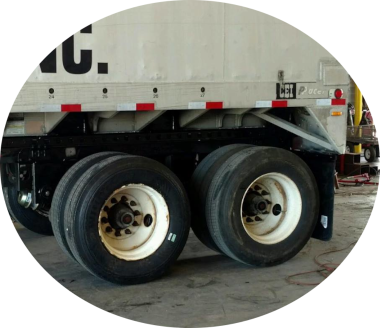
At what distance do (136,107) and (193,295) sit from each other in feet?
5.68

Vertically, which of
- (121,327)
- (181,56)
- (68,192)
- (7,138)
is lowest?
(121,327)

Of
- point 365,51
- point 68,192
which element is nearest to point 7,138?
point 68,192

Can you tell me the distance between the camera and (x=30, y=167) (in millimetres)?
5988

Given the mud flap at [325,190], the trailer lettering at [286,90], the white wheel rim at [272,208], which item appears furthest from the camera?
the mud flap at [325,190]

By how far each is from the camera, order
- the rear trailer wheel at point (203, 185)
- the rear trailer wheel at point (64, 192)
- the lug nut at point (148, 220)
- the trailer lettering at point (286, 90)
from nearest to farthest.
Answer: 1. the rear trailer wheel at point (64, 192)
2. the lug nut at point (148, 220)
3. the rear trailer wheel at point (203, 185)
4. the trailer lettering at point (286, 90)

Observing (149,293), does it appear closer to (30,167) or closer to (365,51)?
(30,167)

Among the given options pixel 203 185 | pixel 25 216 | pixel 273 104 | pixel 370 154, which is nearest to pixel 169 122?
pixel 203 185

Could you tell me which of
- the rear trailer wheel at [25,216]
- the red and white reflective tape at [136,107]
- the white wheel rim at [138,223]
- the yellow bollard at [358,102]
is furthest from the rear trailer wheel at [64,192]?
the yellow bollard at [358,102]

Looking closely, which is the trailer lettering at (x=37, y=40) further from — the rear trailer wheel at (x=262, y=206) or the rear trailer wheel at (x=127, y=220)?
the rear trailer wheel at (x=262, y=206)

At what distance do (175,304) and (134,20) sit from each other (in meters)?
2.50

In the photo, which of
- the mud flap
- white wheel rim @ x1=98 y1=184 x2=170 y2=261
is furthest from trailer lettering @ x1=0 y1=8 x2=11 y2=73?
the mud flap

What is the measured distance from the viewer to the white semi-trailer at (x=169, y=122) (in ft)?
17.5

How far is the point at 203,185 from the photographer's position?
608 centimetres

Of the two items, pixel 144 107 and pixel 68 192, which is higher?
pixel 144 107
